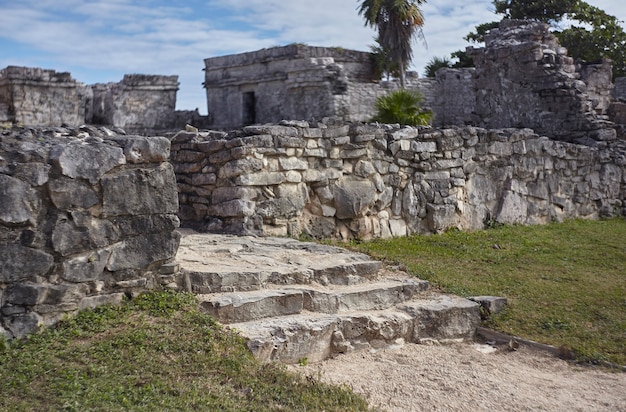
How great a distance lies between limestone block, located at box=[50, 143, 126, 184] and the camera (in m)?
4.36

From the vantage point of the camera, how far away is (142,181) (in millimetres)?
4805

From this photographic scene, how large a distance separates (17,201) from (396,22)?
2134cm

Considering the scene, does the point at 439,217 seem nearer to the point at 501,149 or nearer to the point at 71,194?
the point at 501,149

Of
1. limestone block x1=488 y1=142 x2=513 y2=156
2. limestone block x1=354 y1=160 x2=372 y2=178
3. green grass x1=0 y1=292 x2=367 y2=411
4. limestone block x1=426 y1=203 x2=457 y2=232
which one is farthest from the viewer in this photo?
limestone block x1=488 y1=142 x2=513 y2=156

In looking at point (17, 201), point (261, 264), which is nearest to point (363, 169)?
point (261, 264)

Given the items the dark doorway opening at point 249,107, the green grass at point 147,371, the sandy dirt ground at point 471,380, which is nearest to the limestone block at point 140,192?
the green grass at point 147,371

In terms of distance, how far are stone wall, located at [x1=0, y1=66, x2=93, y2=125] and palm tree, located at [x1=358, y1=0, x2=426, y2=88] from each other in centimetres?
1136

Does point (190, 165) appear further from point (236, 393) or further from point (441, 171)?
point (236, 393)

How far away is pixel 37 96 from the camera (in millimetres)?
16234

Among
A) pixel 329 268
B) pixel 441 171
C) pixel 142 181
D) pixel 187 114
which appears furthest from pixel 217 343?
pixel 187 114

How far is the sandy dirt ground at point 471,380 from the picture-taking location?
4551 mm

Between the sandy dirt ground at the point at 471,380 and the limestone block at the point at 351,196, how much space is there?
2.85 meters

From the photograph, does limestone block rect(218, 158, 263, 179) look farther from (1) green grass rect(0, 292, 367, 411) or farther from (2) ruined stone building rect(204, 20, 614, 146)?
(1) green grass rect(0, 292, 367, 411)

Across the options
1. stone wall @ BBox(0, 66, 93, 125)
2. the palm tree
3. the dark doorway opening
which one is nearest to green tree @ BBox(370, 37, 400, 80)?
the palm tree
